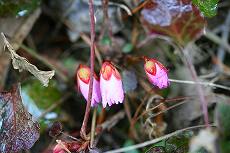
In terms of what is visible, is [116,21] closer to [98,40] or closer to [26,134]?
[98,40]

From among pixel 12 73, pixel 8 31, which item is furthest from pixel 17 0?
pixel 12 73

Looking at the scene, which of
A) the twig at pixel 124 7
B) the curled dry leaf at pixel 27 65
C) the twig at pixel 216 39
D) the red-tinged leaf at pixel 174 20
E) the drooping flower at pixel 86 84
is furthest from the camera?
the twig at pixel 216 39

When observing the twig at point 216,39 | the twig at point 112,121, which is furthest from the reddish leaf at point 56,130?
the twig at point 216,39

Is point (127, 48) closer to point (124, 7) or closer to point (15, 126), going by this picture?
point (124, 7)

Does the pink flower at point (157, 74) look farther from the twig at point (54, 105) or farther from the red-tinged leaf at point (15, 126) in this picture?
the twig at point (54, 105)

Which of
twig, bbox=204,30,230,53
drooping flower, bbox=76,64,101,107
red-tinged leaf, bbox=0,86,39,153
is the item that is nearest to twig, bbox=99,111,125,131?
drooping flower, bbox=76,64,101,107

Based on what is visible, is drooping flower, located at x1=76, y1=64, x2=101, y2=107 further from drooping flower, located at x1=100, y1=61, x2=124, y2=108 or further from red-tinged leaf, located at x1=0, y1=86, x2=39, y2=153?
red-tinged leaf, located at x1=0, y1=86, x2=39, y2=153
